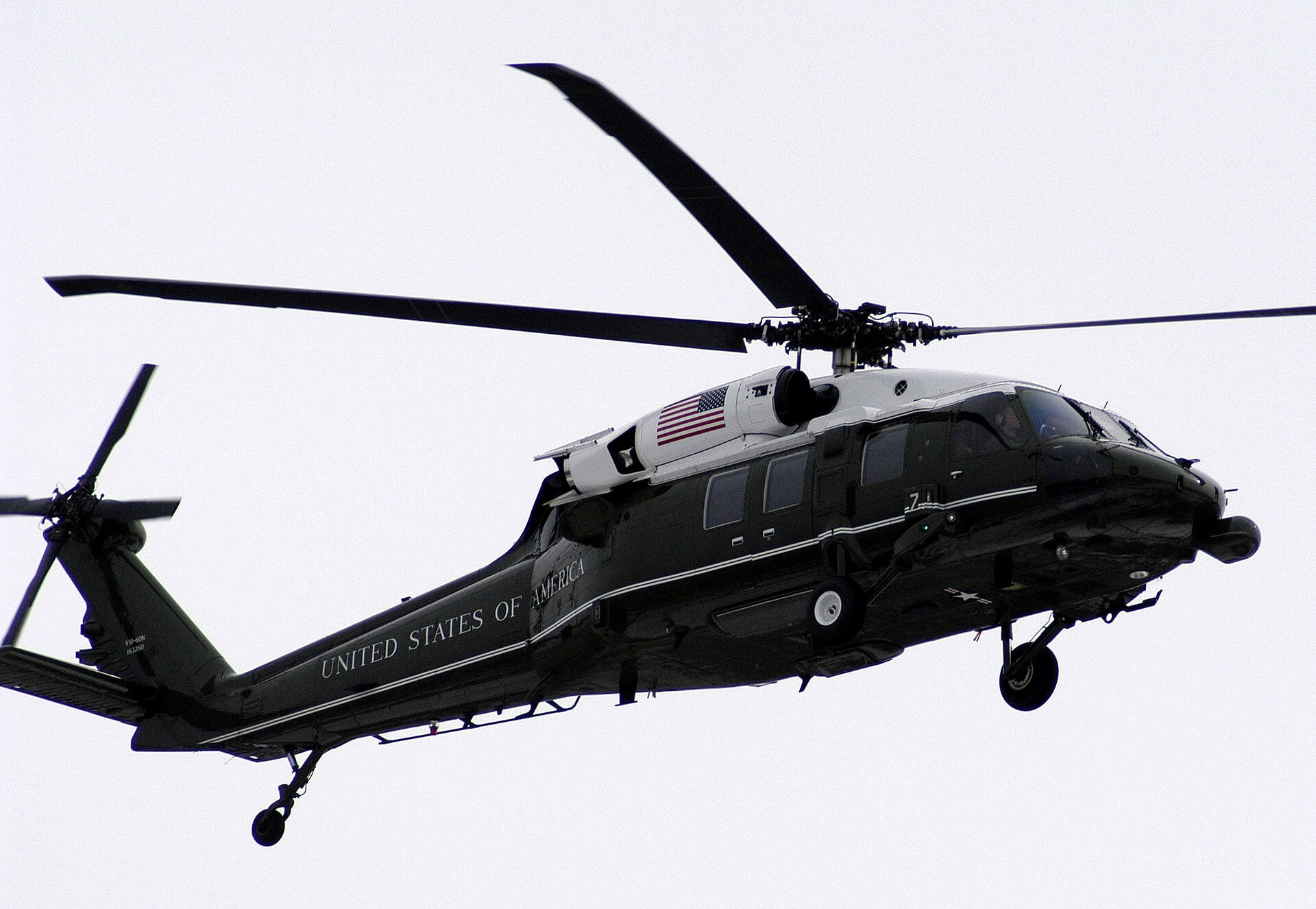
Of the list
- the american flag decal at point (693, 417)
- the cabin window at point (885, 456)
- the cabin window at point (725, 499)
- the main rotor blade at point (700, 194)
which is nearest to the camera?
the main rotor blade at point (700, 194)

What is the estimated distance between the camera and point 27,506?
21.7m

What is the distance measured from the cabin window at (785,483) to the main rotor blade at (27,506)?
11620 millimetres

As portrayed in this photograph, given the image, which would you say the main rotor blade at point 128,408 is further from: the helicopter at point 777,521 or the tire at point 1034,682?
the tire at point 1034,682

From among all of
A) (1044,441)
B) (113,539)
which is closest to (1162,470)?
(1044,441)

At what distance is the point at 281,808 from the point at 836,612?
8968 millimetres

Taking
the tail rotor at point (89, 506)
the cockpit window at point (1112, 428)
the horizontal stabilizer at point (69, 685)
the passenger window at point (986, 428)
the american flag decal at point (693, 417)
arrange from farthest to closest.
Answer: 1. the tail rotor at point (89, 506)
2. the horizontal stabilizer at point (69, 685)
3. the american flag decal at point (693, 417)
4. the cockpit window at point (1112, 428)
5. the passenger window at point (986, 428)

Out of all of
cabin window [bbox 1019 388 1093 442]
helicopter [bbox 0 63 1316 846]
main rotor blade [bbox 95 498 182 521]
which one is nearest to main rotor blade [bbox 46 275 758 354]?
helicopter [bbox 0 63 1316 846]

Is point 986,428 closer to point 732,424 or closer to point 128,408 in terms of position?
point 732,424

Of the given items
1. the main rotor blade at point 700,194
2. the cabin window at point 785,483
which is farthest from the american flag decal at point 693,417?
the main rotor blade at point 700,194

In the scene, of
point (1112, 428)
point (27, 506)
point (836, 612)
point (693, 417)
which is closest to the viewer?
point (836, 612)

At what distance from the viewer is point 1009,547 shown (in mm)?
13688

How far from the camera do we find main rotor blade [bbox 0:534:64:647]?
1956 cm

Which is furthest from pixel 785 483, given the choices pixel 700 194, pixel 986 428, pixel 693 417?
pixel 700 194

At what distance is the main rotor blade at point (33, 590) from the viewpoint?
64.2ft
